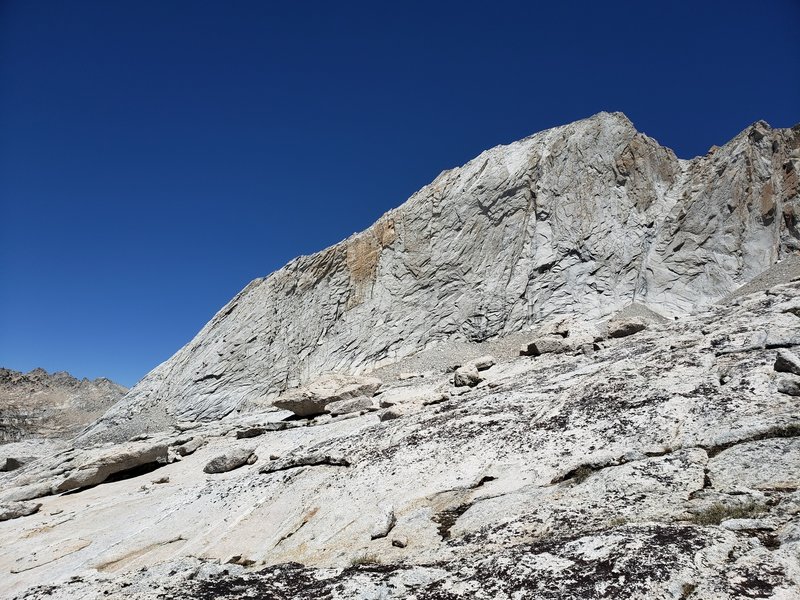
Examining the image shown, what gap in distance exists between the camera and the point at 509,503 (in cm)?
827

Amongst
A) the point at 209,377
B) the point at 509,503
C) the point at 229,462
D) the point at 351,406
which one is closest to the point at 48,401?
the point at 209,377

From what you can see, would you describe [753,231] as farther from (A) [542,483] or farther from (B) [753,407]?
(A) [542,483]

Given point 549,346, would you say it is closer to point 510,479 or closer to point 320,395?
point 320,395

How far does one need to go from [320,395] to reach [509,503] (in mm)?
15038

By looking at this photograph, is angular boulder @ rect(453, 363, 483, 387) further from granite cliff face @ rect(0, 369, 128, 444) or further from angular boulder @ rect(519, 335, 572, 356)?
granite cliff face @ rect(0, 369, 128, 444)

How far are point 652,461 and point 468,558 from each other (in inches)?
145

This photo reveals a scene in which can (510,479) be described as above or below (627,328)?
below

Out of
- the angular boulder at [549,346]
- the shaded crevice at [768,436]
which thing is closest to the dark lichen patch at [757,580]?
the shaded crevice at [768,436]

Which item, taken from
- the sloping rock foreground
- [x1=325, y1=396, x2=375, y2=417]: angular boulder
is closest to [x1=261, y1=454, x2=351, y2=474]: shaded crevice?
the sloping rock foreground

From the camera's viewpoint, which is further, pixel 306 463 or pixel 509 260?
pixel 509 260

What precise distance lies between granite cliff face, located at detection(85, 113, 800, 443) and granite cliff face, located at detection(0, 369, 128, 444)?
21304 mm

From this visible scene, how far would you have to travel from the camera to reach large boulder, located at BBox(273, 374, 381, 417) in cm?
2233

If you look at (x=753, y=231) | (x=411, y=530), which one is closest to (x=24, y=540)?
(x=411, y=530)

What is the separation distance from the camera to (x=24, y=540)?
12.7 metres
